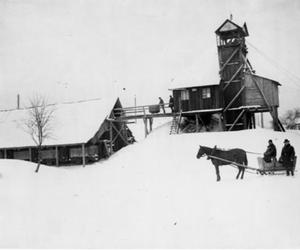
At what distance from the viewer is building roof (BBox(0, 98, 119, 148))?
34.5 m

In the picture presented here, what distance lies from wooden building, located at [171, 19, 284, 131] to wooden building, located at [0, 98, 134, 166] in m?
7.75

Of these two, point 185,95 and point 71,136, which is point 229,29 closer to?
point 185,95

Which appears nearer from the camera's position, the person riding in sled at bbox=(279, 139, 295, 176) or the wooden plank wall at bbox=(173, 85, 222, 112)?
the person riding in sled at bbox=(279, 139, 295, 176)

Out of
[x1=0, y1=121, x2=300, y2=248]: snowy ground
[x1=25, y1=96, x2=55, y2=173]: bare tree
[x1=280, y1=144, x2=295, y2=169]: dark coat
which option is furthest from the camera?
[x1=25, y1=96, x2=55, y2=173]: bare tree

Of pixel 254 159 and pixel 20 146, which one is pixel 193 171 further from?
pixel 20 146

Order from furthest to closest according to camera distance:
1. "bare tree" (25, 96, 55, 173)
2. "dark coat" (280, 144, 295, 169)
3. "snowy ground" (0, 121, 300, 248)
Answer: "bare tree" (25, 96, 55, 173) < "dark coat" (280, 144, 295, 169) < "snowy ground" (0, 121, 300, 248)

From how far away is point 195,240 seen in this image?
1018 centimetres

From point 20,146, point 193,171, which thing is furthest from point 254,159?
point 20,146

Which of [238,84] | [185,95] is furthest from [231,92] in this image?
[185,95]

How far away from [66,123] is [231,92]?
57.0 ft

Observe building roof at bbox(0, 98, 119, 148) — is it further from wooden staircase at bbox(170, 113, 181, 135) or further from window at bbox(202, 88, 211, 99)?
window at bbox(202, 88, 211, 99)

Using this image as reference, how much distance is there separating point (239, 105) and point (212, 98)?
2.90 metres

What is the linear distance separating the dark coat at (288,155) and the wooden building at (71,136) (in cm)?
2054

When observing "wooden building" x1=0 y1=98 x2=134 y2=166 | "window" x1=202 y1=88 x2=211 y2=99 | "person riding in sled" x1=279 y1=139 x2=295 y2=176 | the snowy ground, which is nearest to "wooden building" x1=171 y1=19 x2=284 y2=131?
"window" x1=202 y1=88 x2=211 y2=99
